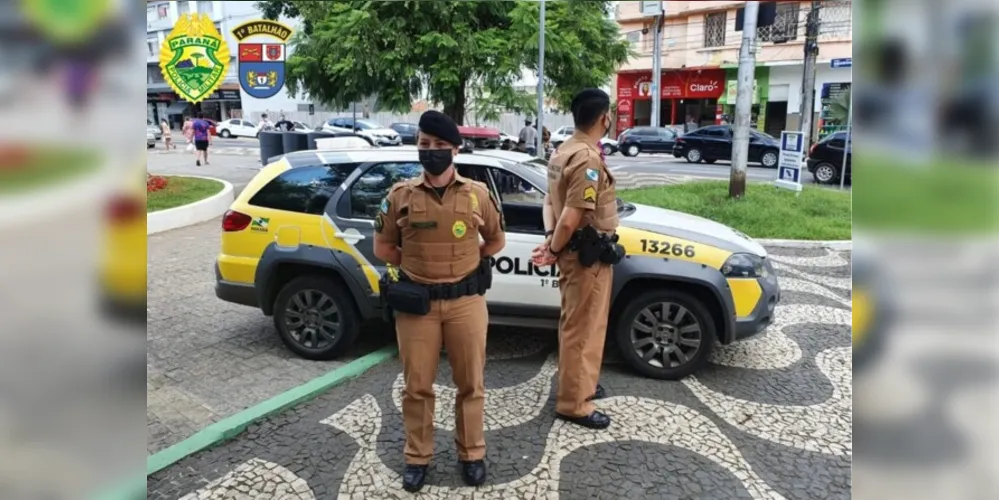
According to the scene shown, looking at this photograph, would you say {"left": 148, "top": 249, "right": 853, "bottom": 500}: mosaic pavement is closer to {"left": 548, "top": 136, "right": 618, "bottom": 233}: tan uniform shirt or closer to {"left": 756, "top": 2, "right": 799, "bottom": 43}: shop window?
{"left": 548, "top": 136, "right": 618, "bottom": 233}: tan uniform shirt

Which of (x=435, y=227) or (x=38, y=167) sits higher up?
(x=38, y=167)

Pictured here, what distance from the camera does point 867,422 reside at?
97 cm

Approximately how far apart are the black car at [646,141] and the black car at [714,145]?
257cm

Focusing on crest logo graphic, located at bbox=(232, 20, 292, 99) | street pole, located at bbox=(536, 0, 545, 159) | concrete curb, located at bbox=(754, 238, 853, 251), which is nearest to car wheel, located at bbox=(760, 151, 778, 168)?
street pole, located at bbox=(536, 0, 545, 159)

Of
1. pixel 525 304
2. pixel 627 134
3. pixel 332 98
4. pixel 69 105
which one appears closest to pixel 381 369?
pixel 525 304

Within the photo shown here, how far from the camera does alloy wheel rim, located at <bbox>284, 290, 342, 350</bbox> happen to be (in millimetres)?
4617

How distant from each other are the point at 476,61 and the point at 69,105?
11.0 meters

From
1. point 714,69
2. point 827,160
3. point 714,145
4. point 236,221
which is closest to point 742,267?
point 236,221

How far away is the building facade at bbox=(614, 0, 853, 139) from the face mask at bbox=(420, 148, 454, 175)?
27.6 m

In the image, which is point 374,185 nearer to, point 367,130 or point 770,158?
point 770,158

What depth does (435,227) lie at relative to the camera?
9.42 ft

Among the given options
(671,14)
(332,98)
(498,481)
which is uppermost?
(671,14)

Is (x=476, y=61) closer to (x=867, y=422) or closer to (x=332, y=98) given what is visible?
(x=332, y=98)

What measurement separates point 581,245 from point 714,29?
32.0m
